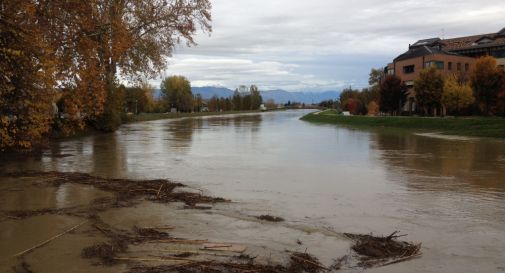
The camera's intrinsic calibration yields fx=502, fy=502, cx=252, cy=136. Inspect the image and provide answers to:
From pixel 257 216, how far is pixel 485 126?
1207 inches

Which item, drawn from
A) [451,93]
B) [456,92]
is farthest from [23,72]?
[456,92]

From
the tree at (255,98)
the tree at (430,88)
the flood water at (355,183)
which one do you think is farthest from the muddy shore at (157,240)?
the tree at (255,98)

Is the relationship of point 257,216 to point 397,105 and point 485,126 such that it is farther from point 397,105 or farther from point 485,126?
point 397,105

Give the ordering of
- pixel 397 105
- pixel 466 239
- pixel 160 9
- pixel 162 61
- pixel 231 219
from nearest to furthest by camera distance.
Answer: pixel 466 239 < pixel 231 219 < pixel 160 9 < pixel 162 61 < pixel 397 105

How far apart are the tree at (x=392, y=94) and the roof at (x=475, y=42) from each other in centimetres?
1761

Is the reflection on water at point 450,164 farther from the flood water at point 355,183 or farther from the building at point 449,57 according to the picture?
the building at point 449,57

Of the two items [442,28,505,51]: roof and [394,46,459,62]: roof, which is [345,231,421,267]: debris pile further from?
[442,28,505,51]: roof

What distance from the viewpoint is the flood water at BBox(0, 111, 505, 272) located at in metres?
8.14

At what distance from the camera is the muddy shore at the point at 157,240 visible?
651 centimetres

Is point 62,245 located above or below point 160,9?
below

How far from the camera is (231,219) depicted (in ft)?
29.9

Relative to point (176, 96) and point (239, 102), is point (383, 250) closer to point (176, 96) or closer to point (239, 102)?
point (176, 96)

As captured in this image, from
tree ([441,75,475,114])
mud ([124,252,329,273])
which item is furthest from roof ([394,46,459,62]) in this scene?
mud ([124,252,329,273])

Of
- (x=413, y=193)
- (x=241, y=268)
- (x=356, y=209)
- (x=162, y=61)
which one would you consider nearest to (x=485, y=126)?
(x=162, y=61)
